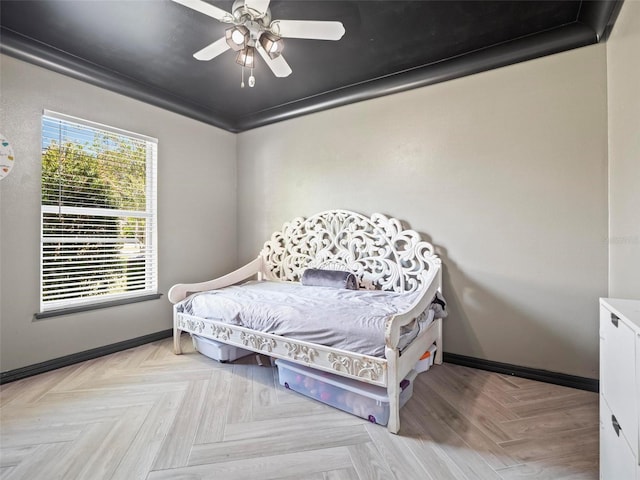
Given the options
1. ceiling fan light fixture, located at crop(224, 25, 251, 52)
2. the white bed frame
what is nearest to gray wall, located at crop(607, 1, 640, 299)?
the white bed frame

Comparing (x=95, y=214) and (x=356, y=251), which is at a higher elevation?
(x=95, y=214)

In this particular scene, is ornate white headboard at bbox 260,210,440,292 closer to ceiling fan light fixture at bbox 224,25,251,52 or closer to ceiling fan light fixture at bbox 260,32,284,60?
ceiling fan light fixture at bbox 260,32,284,60

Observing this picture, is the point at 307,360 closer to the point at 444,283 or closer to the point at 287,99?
the point at 444,283

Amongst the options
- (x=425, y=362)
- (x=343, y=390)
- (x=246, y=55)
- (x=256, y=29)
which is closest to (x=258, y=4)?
(x=256, y=29)

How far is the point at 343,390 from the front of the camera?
5.95ft

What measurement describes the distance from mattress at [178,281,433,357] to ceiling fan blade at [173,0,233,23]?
69.2 inches

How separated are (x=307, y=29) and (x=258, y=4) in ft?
0.92

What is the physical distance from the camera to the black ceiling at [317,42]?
190 centimetres

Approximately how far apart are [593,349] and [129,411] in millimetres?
3032

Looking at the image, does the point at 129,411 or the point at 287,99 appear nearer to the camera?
the point at 129,411

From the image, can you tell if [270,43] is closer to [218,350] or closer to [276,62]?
[276,62]

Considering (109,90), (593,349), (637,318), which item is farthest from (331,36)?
(593,349)

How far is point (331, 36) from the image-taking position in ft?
5.53

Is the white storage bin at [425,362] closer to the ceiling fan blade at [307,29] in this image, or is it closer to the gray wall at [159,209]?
the ceiling fan blade at [307,29]
